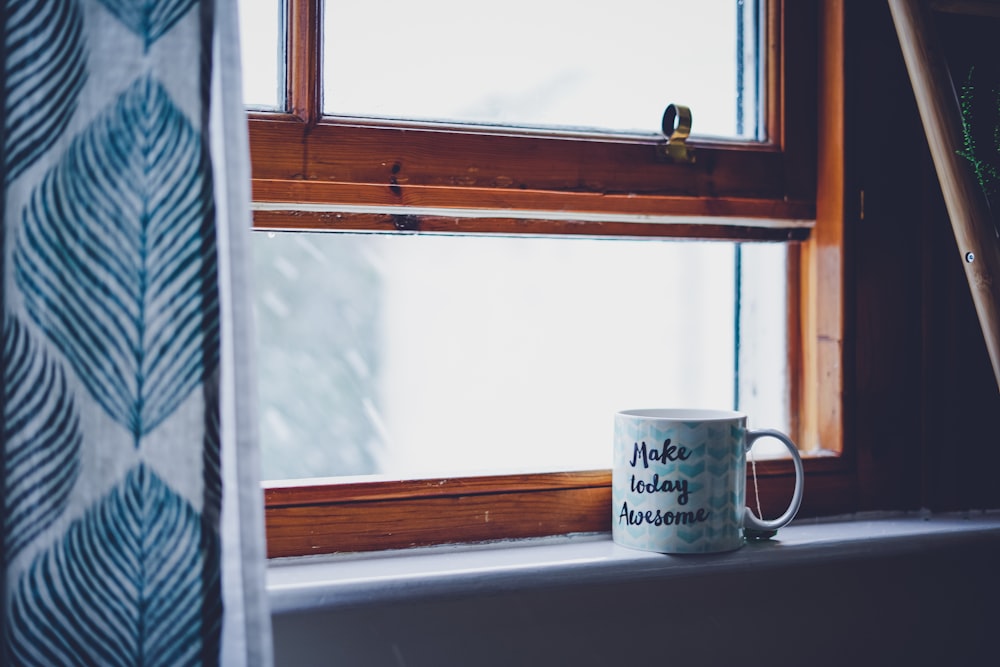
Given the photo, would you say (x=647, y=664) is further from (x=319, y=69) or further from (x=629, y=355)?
(x=319, y=69)

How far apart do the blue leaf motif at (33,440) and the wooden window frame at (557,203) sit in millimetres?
242

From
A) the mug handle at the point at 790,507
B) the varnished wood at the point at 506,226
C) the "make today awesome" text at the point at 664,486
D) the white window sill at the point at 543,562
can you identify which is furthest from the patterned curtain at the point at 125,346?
the mug handle at the point at 790,507

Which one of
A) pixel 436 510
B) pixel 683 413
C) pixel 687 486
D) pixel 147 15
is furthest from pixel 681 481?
pixel 147 15

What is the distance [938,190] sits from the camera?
0.93 m

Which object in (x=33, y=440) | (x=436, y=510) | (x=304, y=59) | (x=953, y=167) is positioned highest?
(x=304, y=59)

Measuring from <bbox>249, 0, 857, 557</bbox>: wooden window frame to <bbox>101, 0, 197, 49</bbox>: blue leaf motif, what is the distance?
0.72ft

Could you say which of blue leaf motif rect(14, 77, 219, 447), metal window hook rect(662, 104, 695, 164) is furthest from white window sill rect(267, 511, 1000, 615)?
metal window hook rect(662, 104, 695, 164)

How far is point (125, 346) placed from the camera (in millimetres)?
533

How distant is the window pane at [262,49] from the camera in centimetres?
79

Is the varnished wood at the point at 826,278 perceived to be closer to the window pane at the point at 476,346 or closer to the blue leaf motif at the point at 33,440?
the window pane at the point at 476,346

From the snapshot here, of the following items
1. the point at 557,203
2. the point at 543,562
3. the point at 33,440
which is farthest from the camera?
the point at 557,203

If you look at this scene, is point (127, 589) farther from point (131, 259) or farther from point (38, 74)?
point (38, 74)

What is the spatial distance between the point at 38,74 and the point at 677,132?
1.99ft

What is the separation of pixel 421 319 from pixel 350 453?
0.16m
